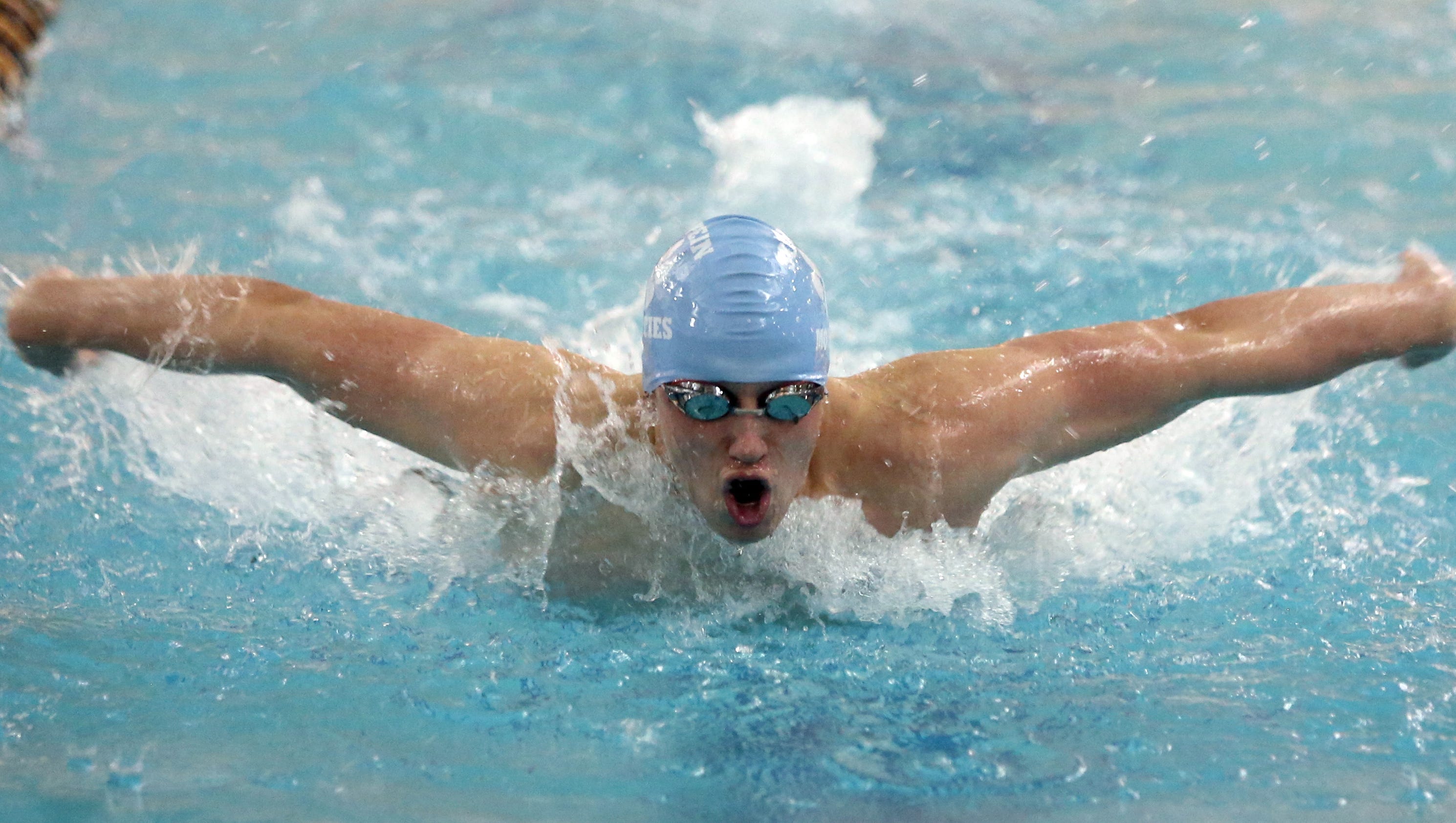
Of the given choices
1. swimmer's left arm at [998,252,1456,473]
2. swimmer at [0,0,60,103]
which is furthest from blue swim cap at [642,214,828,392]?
swimmer at [0,0,60,103]

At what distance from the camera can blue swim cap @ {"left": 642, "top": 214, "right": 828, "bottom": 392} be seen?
2.67 m

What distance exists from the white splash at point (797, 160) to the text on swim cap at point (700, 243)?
10.3ft

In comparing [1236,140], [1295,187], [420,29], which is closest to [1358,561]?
[1295,187]

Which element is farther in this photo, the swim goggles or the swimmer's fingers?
the swimmer's fingers

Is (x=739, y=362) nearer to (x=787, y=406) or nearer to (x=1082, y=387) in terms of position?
(x=787, y=406)

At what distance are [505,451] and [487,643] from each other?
44cm

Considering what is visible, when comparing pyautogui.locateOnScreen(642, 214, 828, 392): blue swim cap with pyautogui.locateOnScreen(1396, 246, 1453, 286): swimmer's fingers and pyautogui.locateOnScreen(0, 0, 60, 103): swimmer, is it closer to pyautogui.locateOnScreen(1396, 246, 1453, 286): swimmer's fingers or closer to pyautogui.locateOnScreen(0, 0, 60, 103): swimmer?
pyautogui.locateOnScreen(1396, 246, 1453, 286): swimmer's fingers

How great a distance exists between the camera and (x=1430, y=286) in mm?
3080

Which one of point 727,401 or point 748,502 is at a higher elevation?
point 727,401

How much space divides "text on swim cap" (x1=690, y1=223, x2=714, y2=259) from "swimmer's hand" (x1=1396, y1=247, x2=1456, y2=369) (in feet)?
5.51

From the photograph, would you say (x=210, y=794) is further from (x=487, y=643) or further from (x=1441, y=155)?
(x=1441, y=155)

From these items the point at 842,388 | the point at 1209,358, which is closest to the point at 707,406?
the point at 842,388

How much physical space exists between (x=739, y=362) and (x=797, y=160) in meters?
4.22

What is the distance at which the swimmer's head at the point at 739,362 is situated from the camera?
105 inches
